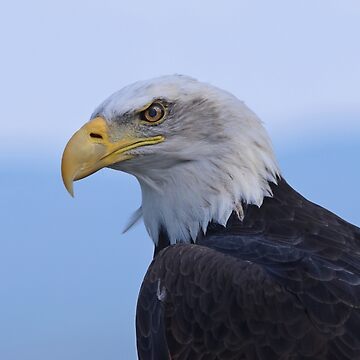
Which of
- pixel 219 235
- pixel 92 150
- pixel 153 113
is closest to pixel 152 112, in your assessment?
pixel 153 113

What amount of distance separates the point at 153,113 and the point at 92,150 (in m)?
0.42

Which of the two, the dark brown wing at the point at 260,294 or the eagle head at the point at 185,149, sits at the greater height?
the eagle head at the point at 185,149

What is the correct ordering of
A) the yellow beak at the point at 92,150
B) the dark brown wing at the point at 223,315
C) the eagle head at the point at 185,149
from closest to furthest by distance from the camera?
1. the dark brown wing at the point at 223,315
2. the yellow beak at the point at 92,150
3. the eagle head at the point at 185,149

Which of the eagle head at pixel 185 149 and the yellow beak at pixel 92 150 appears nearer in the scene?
the yellow beak at pixel 92 150

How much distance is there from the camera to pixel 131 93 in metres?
9.75

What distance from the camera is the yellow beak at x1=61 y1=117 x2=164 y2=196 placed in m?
9.58

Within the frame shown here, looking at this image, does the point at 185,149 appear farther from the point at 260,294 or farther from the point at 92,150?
the point at 260,294

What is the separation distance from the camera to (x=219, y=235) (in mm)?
9664

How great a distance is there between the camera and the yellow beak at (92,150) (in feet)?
31.4

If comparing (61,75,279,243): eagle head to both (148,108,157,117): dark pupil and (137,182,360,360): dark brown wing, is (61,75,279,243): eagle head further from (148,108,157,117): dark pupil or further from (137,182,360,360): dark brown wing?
(137,182,360,360): dark brown wing

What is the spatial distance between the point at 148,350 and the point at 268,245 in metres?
0.83

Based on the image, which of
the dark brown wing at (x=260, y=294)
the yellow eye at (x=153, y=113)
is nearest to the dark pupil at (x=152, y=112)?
the yellow eye at (x=153, y=113)

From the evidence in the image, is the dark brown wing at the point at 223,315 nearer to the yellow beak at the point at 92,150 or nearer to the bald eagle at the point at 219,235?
the bald eagle at the point at 219,235

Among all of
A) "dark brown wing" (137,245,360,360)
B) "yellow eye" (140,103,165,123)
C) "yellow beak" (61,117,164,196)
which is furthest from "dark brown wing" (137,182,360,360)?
"yellow eye" (140,103,165,123)
